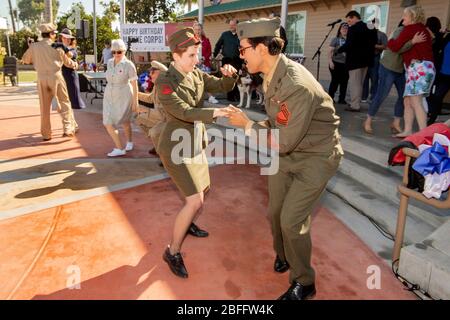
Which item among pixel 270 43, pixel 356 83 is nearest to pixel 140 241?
pixel 270 43

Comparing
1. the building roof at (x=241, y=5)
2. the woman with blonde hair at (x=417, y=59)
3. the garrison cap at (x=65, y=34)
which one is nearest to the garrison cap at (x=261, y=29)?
the woman with blonde hair at (x=417, y=59)

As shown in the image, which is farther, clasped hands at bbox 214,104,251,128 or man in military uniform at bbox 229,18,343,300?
clasped hands at bbox 214,104,251,128

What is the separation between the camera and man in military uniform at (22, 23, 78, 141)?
698 centimetres

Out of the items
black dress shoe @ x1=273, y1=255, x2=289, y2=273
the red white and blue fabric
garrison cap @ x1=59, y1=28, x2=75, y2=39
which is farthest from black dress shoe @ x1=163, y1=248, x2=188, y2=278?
garrison cap @ x1=59, y1=28, x2=75, y2=39

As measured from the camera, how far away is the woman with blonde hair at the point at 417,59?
4891 mm

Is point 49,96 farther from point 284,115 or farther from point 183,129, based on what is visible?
point 284,115

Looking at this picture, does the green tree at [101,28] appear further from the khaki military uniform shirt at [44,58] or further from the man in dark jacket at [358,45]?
the man in dark jacket at [358,45]

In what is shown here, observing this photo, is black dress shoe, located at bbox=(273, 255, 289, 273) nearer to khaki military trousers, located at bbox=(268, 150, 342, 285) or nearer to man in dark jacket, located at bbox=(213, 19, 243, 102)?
khaki military trousers, located at bbox=(268, 150, 342, 285)

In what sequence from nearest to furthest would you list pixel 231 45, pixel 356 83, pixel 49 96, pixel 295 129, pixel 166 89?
pixel 295 129, pixel 166 89, pixel 356 83, pixel 49 96, pixel 231 45

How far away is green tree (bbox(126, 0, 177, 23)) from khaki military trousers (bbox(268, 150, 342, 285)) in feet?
94.2

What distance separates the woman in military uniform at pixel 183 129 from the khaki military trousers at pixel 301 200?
0.78 metres

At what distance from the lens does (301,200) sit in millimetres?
2555

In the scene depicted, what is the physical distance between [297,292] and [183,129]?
1.58 meters

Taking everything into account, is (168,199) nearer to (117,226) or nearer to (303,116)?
(117,226)
